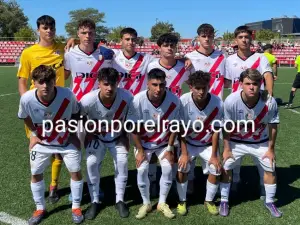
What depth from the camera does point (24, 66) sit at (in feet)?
14.3

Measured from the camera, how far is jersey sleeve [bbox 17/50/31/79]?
4.35 meters

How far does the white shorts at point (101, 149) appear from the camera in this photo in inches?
158

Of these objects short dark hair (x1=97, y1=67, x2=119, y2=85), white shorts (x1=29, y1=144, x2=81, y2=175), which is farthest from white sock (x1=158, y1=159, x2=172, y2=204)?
short dark hair (x1=97, y1=67, x2=119, y2=85)

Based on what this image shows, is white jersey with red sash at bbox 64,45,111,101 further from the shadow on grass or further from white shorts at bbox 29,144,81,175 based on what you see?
the shadow on grass

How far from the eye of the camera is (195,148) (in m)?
4.21

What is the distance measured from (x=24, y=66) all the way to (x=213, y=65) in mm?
2427

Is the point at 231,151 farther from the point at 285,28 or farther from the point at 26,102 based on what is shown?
the point at 285,28

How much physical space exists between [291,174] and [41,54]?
12.9 feet

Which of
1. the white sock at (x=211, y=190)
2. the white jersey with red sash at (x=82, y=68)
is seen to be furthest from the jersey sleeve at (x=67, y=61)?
the white sock at (x=211, y=190)

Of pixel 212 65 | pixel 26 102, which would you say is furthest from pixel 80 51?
pixel 212 65

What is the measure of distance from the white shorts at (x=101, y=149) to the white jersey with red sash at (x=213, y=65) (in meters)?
1.51

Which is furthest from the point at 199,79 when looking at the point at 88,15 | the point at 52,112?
the point at 88,15

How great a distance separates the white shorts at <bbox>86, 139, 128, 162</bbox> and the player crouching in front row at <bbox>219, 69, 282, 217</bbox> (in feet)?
3.92

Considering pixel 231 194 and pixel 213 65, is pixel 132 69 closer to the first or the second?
pixel 213 65
